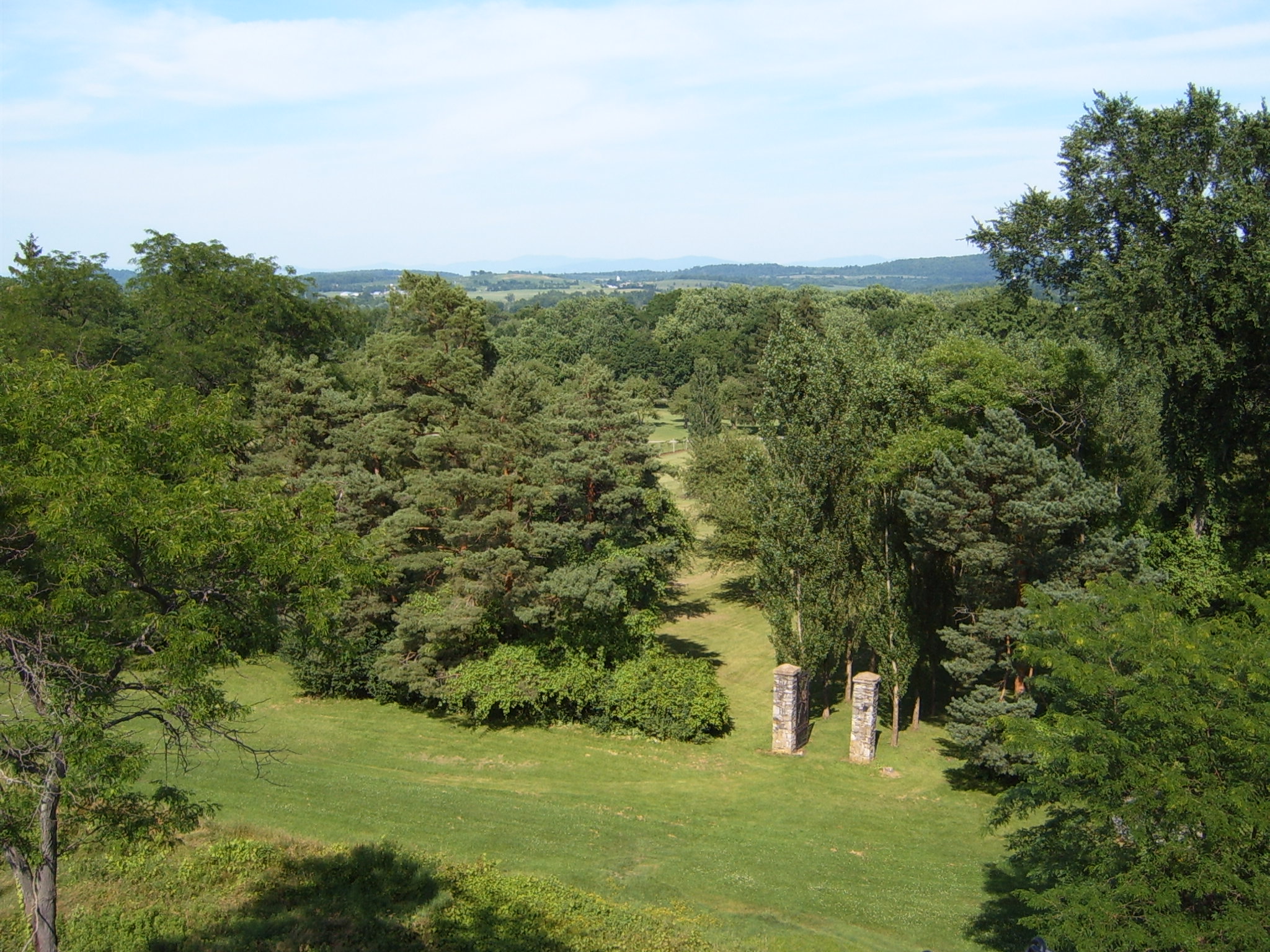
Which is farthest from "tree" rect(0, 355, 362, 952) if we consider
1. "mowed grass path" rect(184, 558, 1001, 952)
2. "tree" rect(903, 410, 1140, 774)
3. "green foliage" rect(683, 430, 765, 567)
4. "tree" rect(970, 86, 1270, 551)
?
"green foliage" rect(683, 430, 765, 567)

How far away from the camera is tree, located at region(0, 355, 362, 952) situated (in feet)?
31.0

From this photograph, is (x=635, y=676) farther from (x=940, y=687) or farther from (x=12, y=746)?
(x=12, y=746)

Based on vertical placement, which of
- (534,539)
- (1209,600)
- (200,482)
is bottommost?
(1209,600)

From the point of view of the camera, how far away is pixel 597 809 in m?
19.4

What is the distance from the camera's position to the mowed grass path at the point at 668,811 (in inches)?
604

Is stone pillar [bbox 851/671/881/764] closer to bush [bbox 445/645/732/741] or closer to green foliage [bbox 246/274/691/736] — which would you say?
bush [bbox 445/645/732/741]

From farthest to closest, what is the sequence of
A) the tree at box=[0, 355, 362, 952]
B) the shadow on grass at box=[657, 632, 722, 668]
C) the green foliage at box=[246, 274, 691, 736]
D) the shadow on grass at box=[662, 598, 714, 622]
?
the shadow on grass at box=[662, 598, 714, 622]
the shadow on grass at box=[657, 632, 722, 668]
the green foliage at box=[246, 274, 691, 736]
the tree at box=[0, 355, 362, 952]

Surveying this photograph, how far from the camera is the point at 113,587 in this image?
1056cm

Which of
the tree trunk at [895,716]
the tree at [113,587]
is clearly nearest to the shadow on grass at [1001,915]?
the tree trunk at [895,716]

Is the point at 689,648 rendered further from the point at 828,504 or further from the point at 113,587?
the point at 113,587

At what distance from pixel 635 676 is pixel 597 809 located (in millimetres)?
5501

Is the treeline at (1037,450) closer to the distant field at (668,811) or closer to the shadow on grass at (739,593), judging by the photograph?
the distant field at (668,811)

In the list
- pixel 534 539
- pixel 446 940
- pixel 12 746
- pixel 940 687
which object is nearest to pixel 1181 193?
pixel 940 687

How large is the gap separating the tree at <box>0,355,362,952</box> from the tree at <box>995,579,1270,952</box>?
31.1ft
